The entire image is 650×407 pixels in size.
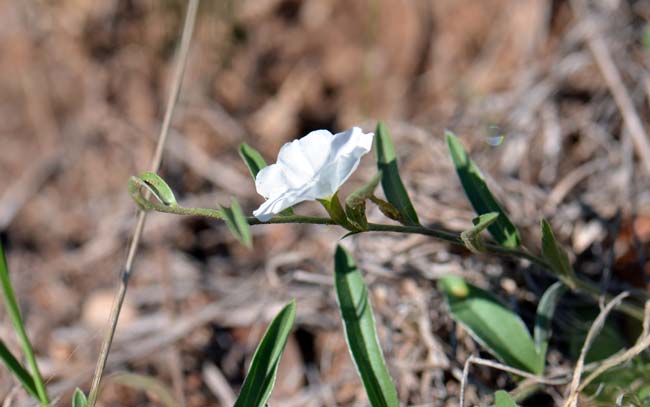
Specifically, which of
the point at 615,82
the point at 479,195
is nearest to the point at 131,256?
the point at 479,195

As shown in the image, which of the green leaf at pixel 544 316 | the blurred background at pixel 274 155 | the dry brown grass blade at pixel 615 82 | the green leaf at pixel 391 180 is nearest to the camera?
the green leaf at pixel 391 180

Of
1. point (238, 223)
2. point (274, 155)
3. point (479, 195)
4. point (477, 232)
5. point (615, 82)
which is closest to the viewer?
point (238, 223)

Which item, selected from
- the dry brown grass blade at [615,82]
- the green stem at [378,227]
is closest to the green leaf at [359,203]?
the green stem at [378,227]

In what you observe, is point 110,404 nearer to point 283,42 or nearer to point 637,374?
point 637,374

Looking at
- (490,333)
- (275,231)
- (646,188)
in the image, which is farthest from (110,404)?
(646,188)

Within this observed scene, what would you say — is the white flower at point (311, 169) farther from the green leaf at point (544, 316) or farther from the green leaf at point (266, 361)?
the green leaf at point (544, 316)

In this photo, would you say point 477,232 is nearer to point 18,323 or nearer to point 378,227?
point 378,227
